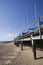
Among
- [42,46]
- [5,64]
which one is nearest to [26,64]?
[5,64]

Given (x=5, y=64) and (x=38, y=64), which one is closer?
(x=38, y=64)

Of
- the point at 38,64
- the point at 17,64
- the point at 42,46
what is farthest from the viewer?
the point at 42,46

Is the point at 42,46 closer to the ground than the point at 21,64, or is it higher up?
higher up

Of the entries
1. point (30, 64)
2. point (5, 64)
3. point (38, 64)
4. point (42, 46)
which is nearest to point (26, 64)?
point (30, 64)

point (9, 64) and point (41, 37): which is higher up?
point (41, 37)

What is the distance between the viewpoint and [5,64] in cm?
762

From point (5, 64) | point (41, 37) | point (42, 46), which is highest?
point (41, 37)

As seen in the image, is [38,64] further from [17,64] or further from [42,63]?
A: [17,64]

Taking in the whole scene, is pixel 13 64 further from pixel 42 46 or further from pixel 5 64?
pixel 42 46

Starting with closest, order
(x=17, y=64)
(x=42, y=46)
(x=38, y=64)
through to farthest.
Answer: (x=38, y=64) → (x=17, y=64) → (x=42, y=46)

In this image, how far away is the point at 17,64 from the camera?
7332 mm

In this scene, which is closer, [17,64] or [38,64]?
[38,64]

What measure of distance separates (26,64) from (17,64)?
608mm

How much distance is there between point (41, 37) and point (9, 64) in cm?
274
